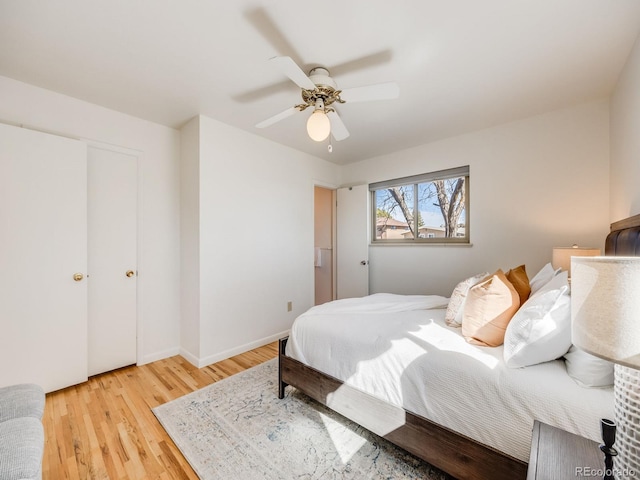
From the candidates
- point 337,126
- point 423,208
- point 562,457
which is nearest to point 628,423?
point 562,457

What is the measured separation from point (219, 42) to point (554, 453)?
97.8 inches

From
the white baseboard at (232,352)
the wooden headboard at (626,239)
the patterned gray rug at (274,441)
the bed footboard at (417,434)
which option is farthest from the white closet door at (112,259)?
the wooden headboard at (626,239)

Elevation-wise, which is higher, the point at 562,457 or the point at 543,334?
the point at 543,334

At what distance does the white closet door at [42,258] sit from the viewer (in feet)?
6.85

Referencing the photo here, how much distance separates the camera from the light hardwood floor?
4.95 feet

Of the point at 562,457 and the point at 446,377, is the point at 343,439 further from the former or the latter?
the point at 562,457

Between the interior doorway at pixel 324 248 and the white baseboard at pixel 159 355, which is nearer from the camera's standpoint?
the white baseboard at pixel 159 355

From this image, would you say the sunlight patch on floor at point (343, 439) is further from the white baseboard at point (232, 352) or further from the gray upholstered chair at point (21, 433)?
the white baseboard at point (232, 352)

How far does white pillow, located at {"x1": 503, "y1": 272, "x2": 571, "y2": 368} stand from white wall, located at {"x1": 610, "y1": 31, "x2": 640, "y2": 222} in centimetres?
109

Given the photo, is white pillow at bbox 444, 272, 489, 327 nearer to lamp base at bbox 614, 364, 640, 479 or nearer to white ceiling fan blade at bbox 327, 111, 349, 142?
lamp base at bbox 614, 364, 640, 479

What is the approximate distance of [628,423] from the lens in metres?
0.65

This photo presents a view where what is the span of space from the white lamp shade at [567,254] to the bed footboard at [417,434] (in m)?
1.76

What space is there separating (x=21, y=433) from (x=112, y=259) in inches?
74.1

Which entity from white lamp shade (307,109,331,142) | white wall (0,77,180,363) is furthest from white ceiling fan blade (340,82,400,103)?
white wall (0,77,180,363)
